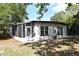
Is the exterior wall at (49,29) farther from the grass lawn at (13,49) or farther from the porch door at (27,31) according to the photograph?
the grass lawn at (13,49)

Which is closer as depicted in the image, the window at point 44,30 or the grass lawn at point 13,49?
the grass lawn at point 13,49

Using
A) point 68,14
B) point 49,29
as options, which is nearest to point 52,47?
point 49,29

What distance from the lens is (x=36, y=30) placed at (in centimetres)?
508

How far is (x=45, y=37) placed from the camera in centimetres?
505

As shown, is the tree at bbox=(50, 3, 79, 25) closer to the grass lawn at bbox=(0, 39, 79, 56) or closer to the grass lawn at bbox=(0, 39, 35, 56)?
the grass lawn at bbox=(0, 39, 79, 56)

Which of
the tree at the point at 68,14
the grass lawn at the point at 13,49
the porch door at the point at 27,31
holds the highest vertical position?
the tree at the point at 68,14

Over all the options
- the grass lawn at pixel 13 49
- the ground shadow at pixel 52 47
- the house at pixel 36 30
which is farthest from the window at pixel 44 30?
the grass lawn at pixel 13 49

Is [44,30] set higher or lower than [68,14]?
lower

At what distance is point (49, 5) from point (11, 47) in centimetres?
88

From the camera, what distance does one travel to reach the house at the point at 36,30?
5.04 meters

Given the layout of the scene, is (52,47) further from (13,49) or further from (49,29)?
(13,49)

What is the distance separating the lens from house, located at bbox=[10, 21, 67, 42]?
5.04 m

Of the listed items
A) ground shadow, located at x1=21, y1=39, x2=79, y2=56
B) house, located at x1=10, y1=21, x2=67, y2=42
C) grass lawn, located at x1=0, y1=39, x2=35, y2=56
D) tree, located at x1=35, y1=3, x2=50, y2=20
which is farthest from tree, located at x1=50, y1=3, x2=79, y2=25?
grass lawn, located at x1=0, y1=39, x2=35, y2=56

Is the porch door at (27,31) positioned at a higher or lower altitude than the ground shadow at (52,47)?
higher
